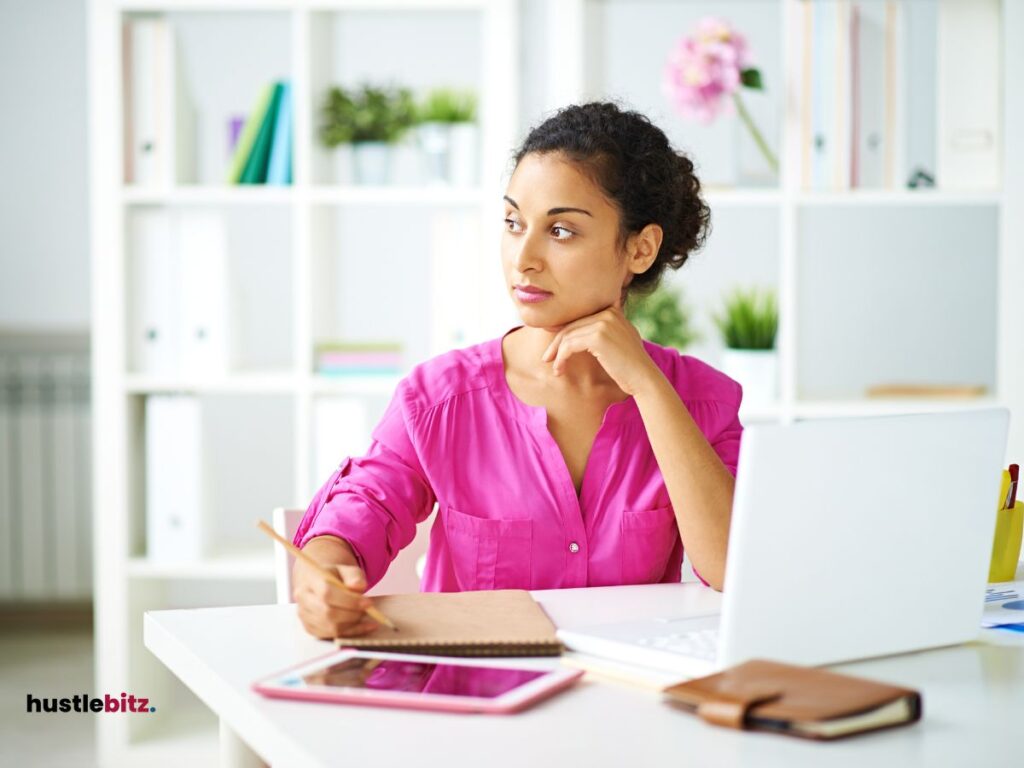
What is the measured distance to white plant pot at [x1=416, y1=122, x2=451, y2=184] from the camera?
116 inches

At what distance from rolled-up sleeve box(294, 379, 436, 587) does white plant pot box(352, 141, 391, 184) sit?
141 cm

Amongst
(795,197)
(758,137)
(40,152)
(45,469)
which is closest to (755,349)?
(795,197)

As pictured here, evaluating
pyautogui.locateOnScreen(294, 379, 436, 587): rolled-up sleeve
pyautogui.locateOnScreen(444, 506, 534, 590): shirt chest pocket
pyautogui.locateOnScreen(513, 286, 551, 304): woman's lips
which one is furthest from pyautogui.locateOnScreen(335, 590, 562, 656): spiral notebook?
pyautogui.locateOnScreen(513, 286, 551, 304): woman's lips

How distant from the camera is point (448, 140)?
2961mm

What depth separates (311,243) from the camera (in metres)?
2.91

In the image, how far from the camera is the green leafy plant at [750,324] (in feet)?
9.43

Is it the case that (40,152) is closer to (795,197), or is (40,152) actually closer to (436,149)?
(436,149)

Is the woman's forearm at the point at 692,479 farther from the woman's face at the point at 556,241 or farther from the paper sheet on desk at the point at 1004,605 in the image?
the paper sheet on desk at the point at 1004,605

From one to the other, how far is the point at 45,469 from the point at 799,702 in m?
3.73

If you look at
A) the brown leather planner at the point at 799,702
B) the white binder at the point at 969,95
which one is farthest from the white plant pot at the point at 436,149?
the brown leather planner at the point at 799,702

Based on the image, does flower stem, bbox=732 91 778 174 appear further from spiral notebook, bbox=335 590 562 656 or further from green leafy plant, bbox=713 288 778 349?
spiral notebook, bbox=335 590 562 656

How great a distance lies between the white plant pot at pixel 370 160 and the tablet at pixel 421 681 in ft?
6.62

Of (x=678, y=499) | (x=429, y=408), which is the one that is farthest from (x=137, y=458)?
(x=678, y=499)

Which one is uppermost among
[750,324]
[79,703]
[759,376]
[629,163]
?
[629,163]
